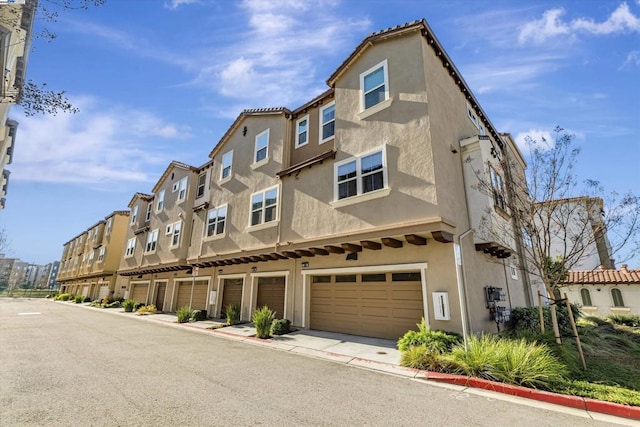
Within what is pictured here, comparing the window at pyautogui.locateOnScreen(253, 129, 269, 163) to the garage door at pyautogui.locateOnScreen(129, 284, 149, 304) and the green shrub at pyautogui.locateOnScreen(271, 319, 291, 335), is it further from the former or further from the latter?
the garage door at pyautogui.locateOnScreen(129, 284, 149, 304)

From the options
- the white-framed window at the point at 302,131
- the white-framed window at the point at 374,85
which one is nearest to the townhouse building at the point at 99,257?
the white-framed window at the point at 302,131

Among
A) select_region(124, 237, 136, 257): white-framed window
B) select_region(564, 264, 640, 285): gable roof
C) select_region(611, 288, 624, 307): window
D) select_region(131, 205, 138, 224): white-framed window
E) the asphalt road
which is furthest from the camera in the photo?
select_region(131, 205, 138, 224): white-framed window

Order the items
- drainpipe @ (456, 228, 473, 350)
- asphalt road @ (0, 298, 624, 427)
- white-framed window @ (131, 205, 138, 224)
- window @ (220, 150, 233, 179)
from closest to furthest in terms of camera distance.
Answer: asphalt road @ (0, 298, 624, 427)
drainpipe @ (456, 228, 473, 350)
window @ (220, 150, 233, 179)
white-framed window @ (131, 205, 138, 224)

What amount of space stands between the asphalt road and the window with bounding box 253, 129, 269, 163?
11713mm

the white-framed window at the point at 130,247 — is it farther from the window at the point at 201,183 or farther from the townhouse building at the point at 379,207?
the townhouse building at the point at 379,207

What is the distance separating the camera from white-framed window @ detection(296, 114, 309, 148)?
16.3 meters

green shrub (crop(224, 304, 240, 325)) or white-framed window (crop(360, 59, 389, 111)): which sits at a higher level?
white-framed window (crop(360, 59, 389, 111))

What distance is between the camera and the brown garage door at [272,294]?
1554cm

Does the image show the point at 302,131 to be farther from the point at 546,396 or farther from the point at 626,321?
the point at 626,321

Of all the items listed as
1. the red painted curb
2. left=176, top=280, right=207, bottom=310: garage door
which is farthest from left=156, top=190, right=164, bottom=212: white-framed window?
the red painted curb

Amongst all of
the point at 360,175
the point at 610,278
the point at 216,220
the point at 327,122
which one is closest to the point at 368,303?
the point at 360,175

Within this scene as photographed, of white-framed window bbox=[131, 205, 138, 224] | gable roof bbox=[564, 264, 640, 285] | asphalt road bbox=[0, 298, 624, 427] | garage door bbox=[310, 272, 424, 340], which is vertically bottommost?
asphalt road bbox=[0, 298, 624, 427]

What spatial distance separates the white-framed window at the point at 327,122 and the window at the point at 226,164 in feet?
26.4

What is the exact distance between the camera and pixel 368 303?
11.9m
